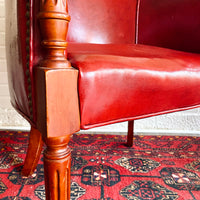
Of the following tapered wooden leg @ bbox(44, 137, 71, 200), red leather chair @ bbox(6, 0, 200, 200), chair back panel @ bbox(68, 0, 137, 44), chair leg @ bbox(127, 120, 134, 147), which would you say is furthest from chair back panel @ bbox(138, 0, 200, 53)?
tapered wooden leg @ bbox(44, 137, 71, 200)

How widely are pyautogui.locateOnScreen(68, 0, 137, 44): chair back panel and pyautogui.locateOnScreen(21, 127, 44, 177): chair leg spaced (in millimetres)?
375

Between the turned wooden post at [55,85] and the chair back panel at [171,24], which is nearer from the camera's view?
the turned wooden post at [55,85]

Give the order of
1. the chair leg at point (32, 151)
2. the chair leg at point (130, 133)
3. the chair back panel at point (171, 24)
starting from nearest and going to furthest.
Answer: the chair back panel at point (171, 24) < the chair leg at point (32, 151) < the chair leg at point (130, 133)

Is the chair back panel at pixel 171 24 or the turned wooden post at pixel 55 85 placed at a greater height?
the chair back panel at pixel 171 24

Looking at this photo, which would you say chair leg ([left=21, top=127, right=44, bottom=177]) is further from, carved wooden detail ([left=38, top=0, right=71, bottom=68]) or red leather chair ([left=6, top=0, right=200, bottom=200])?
carved wooden detail ([left=38, top=0, right=71, bottom=68])

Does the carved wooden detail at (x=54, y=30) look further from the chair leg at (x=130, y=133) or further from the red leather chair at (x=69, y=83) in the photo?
the chair leg at (x=130, y=133)

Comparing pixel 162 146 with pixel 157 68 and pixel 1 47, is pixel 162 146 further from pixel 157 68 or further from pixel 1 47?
pixel 1 47

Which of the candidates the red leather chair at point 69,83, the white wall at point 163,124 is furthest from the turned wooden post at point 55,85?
the white wall at point 163,124

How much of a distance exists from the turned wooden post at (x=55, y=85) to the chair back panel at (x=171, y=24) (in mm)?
492

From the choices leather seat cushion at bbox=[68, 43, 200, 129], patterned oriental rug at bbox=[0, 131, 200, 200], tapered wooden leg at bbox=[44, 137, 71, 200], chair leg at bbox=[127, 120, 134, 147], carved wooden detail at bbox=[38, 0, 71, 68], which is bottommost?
patterned oriental rug at bbox=[0, 131, 200, 200]

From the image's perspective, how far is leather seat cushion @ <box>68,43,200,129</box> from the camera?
0.38 m

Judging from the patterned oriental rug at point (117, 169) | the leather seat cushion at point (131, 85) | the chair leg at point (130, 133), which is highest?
the leather seat cushion at point (131, 85)

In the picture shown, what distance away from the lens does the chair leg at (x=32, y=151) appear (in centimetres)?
78

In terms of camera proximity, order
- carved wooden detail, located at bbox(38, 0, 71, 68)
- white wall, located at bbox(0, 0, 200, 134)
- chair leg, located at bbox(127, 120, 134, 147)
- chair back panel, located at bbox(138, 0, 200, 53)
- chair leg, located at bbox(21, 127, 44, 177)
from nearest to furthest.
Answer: carved wooden detail, located at bbox(38, 0, 71, 68) < chair back panel, located at bbox(138, 0, 200, 53) < chair leg, located at bbox(21, 127, 44, 177) < chair leg, located at bbox(127, 120, 134, 147) < white wall, located at bbox(0, 0, 200, 134)
